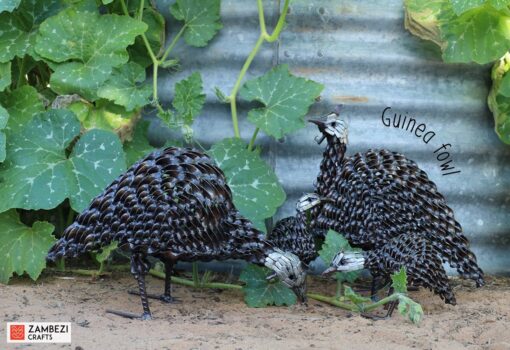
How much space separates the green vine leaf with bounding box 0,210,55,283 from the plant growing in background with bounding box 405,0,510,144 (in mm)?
1896

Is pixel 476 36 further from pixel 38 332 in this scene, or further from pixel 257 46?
pixel 38 332

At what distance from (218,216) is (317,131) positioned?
1013 millimetres

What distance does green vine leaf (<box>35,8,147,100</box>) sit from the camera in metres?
3.98

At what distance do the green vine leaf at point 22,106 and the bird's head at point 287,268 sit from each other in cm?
138

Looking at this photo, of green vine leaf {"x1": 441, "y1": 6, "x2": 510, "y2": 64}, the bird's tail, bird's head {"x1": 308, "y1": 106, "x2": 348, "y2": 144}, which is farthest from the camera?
green vine leaf {"x1": 441, "y1": 6, "x2": 510, "y2": 64}

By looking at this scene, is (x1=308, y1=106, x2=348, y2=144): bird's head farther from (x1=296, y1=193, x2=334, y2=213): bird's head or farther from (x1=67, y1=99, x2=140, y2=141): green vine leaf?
(x1=67, y1=99, x2=140, y2=141): green vine leaf

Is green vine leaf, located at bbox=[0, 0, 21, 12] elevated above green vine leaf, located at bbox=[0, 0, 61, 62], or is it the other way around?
green vine leaf, located at bbox=[0, 0, 21, 12]

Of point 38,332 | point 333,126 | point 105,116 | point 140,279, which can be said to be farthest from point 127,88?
point 38,332

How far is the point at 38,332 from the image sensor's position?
286 cm

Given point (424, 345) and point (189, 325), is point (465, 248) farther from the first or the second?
point (189, 325)

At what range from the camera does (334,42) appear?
4.15 metres

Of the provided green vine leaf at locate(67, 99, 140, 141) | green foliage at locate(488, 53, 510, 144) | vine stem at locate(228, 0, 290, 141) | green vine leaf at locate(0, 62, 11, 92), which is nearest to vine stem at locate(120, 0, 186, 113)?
green vine leaf at locate(67, 99, 140, 141)

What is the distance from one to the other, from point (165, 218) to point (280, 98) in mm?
998

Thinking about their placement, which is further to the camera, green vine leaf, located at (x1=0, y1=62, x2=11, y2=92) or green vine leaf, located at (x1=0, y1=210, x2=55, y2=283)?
green vine leaf, located at (x1=0, y1=62, x2=11, y2=92)
